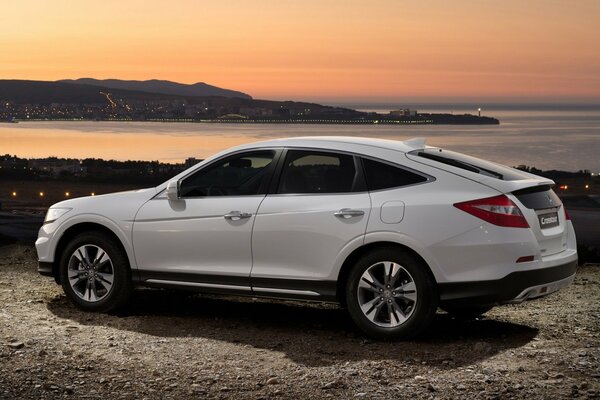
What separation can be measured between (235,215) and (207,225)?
31 cm

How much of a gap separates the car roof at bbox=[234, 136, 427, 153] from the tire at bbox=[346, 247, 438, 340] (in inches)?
36.4

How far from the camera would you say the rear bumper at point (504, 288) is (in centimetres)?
688

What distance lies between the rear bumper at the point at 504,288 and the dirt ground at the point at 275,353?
1.29 ft

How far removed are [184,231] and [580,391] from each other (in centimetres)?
363

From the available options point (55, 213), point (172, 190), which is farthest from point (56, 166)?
point (172, 190)

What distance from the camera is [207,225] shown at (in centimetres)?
793

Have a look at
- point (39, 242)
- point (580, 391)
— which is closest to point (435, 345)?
point (580, 391)

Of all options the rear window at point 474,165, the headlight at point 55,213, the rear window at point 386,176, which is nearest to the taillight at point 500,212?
the rear window at point 474,165

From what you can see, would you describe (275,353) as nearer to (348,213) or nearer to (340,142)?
(348,213)

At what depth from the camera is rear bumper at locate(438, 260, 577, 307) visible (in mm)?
6879

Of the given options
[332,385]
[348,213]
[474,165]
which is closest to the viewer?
[332,385]

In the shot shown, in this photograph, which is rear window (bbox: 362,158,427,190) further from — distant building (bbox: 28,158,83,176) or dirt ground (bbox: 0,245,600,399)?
distant building (bbox: 28,158,83,176)

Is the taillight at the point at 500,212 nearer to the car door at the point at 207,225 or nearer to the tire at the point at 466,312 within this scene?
the tire at the point at 466,312

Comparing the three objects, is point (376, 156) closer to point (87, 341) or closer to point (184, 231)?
point (184, 231)
